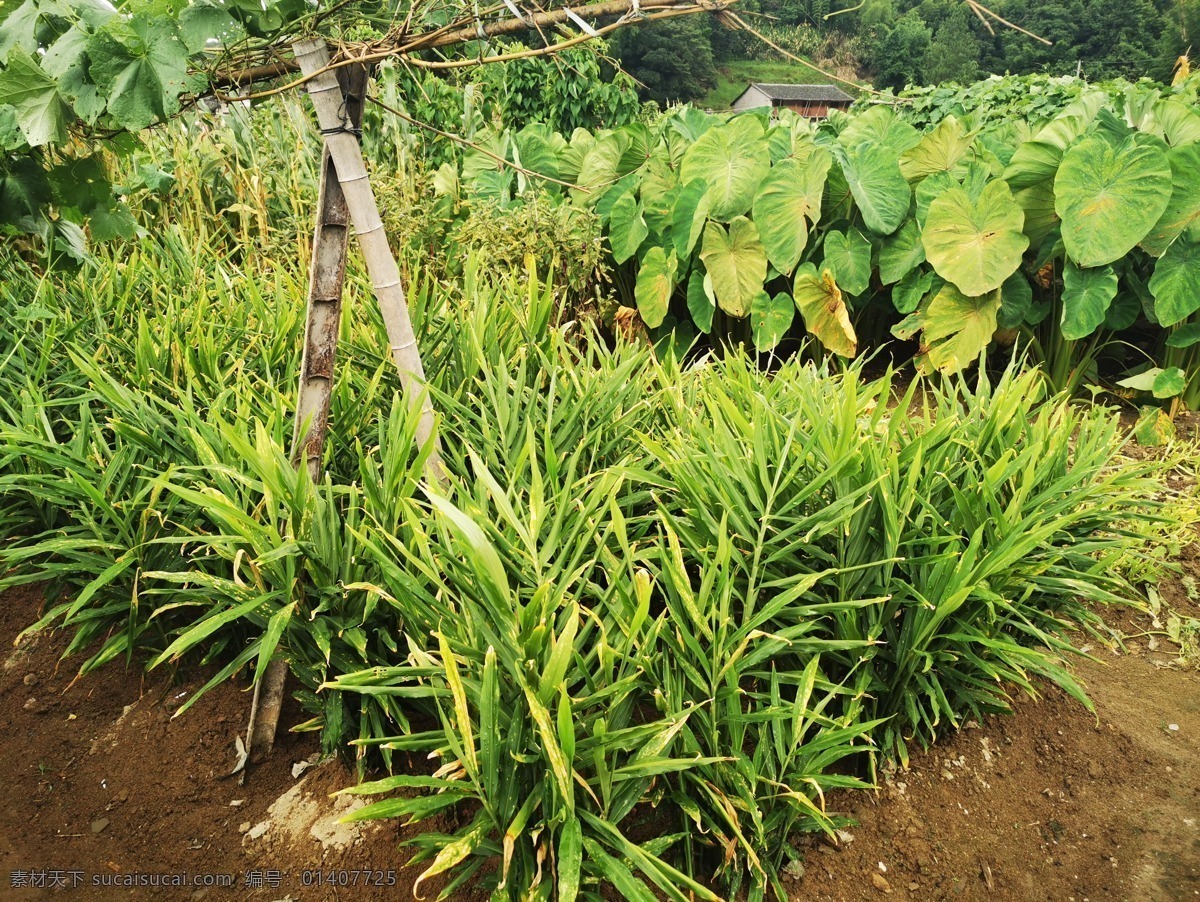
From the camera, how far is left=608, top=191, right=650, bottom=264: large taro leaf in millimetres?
3682

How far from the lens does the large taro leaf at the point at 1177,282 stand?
112 inches

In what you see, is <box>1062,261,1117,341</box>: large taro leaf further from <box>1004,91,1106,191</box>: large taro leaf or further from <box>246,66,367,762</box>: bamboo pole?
<box>246,66,367,762</box>: bamboo pole

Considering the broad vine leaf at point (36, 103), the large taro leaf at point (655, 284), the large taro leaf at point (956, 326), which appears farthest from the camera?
the large taro leaf at point (655, 284)

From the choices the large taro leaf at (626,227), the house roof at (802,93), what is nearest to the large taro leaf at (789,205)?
the large taro leaf at (626,227)

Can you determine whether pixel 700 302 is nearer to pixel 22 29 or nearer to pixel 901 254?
pixel 901 254

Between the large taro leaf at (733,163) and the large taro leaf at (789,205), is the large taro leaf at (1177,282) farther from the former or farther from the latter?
the large taro leaf at (733,163)

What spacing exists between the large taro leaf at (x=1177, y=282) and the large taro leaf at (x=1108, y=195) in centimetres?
15

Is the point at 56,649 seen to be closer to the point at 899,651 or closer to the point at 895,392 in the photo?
the point at 899,651

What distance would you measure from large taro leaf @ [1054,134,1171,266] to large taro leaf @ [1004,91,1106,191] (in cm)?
11

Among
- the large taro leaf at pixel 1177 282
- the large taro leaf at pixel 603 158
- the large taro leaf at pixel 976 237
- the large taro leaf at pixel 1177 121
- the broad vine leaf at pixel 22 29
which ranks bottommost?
the large taro leaf at pixel 1177 282

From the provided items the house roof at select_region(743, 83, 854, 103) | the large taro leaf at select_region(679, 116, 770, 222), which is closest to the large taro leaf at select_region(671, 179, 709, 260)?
the large taro leaf at select_region(679, 116, 770, 222)

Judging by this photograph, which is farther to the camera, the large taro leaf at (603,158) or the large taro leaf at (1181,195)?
the large taro leaf at (603,158)

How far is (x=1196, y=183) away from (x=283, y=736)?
324 cm

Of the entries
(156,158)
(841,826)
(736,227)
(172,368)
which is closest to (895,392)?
(736,227)
